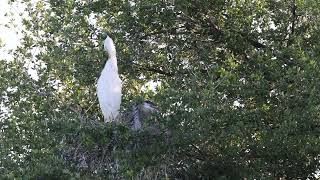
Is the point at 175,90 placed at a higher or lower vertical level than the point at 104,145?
higher

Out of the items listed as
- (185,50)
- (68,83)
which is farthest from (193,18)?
(68,83)

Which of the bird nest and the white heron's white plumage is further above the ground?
the white heron's white plumage

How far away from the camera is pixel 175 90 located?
740 cm

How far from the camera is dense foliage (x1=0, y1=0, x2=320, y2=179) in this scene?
284 inches

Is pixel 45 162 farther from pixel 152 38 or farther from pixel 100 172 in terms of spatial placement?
pixel 152 38

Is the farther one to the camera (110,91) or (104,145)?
(110,91)

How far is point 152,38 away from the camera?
34.7 feet

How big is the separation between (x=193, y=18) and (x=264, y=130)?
297 cm

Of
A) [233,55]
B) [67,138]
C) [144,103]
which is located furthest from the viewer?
[233,55]

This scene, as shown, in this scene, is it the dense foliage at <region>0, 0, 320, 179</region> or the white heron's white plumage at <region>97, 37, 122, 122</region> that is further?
the white heron's white plumage at <region>97, 37, 122, 122</region>

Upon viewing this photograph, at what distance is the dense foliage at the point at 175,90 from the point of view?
7.22m

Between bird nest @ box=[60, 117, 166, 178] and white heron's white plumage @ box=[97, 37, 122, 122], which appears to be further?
white heron's white plumage @ box=[97, 37, 122, 122]

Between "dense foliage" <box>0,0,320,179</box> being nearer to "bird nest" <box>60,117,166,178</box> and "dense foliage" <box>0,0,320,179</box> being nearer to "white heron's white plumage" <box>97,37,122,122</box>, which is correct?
"bird nest" <box>60,117,166,178</box>

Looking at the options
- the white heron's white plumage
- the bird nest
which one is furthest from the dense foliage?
the white heron's white plumage
